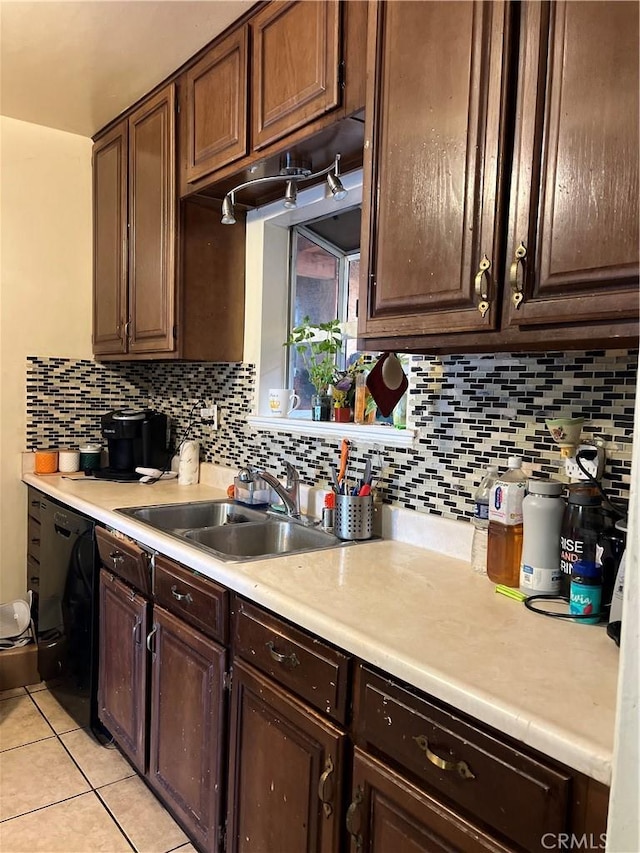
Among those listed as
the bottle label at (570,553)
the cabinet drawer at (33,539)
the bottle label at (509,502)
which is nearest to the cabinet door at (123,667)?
the cabinet drawer at (33,539)

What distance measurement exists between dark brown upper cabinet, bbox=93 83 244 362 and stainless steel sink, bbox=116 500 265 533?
1.97 ft

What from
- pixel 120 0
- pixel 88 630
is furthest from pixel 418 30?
pixel 88 630

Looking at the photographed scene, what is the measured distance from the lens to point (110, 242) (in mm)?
2891

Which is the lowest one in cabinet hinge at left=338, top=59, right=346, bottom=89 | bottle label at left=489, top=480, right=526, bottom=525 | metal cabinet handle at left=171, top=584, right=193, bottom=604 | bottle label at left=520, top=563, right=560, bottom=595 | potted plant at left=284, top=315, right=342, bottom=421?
metal cabinet handle at left=171, top=584, right=193, bottom=604

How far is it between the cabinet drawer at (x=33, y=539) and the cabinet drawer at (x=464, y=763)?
2.09 meters

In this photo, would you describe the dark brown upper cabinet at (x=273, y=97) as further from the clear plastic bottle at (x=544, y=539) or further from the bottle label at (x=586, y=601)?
the bottle label at (x=586, y=601)

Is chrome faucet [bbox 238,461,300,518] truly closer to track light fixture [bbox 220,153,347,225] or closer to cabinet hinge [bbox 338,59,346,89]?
track light fixture [bbox 220,153,347,225]

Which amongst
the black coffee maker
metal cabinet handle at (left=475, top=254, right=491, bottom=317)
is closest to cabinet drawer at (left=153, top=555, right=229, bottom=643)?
metal cabinet handle at (left=475, top=254, right=491, bottom=317)

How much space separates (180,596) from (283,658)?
49 cm

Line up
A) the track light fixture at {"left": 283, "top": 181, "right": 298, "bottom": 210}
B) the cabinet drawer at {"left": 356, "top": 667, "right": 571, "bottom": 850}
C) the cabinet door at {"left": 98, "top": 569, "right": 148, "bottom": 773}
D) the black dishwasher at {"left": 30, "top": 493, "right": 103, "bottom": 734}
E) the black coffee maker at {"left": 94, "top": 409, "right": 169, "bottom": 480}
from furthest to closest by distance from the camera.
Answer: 1. the black coffee maker at {"left": 94, "top": 409, "right": 169, "bottom": 480}
2. the black dishwasher at {"left": 30, "top": 493, "right": 103, "bottom": 734}
3. the track light fixture at {"left": 283, "top": 181, "right": 298, "bottom": 210}
4. the cabinet door at {"left": 98, "top": 569, "right": 148, "bottom": 773}
5. the cabinet drawer at {"left": 356, "top": 667, "right": 571, "bottom": 850}

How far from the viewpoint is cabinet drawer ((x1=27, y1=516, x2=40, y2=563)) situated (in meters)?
2.76

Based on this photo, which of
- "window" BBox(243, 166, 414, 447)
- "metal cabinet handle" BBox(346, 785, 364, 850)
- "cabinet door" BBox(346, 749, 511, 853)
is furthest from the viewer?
"window" BBox(243, 166, 414, 447)

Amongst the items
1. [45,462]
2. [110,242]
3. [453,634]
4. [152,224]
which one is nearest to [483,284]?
[453,634]

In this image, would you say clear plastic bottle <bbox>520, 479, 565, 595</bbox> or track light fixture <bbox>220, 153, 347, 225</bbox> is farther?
Result: track light fixture <bbox>220, 153, 347, 225</bbox>
